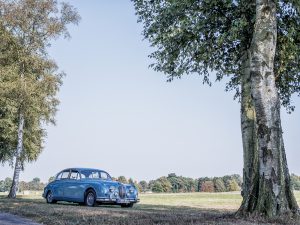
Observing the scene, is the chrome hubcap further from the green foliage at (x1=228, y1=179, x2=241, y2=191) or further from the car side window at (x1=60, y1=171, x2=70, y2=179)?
the green foliage at (x1=228, y1=179, x2=241, y2=191)

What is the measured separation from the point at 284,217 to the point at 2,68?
84.6 feet

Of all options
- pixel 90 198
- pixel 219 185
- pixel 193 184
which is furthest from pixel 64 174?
pixel 193 184

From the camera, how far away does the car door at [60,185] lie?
74.3 ft

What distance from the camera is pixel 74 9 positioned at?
34719 millimetres

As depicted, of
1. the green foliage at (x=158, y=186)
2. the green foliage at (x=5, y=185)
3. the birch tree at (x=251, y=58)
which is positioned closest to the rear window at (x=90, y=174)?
the birch tree at (x=251, y=58)

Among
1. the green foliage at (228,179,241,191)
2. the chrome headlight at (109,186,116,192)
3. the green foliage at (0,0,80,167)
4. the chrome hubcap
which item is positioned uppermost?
the green foliage at (0,0,80,167)

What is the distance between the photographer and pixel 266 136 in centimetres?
1222

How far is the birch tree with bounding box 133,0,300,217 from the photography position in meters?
12.2

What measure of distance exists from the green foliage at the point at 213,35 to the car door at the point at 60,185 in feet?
24.3

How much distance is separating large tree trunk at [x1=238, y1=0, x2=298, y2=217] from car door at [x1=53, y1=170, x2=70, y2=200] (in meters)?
12.4

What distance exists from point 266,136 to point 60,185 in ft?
44.7

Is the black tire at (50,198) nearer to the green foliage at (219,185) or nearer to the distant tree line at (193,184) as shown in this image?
the distant tree line at (193,184)

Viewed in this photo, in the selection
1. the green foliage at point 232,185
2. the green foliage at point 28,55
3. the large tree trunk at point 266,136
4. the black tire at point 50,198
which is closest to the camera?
the large tree trunk at point 266,136

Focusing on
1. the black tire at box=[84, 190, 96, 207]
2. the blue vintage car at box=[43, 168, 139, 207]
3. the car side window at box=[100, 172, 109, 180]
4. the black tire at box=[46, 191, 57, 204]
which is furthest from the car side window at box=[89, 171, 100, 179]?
the black tire at box=[46, 191, 57, 204]
